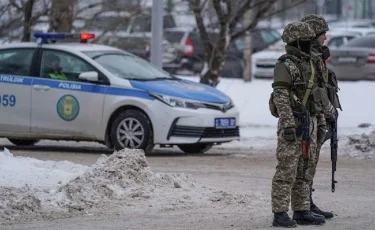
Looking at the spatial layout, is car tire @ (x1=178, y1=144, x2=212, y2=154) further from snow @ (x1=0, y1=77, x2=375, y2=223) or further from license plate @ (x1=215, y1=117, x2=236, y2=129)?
snow @ (x1=0, y1=77, x2=375, y2=223)

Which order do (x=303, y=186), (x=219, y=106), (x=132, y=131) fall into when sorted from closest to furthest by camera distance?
(x=303, y=186) < (x=132, y=131) < (x=219, y=106)

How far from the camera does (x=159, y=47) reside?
15906mm

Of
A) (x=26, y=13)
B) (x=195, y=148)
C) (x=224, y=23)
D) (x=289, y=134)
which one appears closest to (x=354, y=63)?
(x=224, y=23)

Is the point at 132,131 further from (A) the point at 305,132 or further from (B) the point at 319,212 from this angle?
(A) the point at 305,132

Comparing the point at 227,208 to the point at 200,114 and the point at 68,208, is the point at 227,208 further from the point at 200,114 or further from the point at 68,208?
the point at 200,114

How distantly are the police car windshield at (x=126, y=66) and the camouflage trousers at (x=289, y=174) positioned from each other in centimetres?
601

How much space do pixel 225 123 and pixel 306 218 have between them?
220 inches

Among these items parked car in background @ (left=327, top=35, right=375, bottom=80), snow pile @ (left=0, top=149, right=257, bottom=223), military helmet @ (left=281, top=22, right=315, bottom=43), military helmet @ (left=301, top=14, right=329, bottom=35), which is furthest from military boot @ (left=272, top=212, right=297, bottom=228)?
parked car in background @ (left=327, top=35, right=375, bottom=80)

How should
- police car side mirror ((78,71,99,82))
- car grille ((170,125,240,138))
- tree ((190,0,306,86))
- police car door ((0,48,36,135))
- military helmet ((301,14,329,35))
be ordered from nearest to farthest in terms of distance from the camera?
military helmet ((301,14,329,35))
car grille ((170,125,240,138))
police car side mirror ((78,71,99,82))
police car door ((0,48,36,135))
tree ((190,0,306,86))

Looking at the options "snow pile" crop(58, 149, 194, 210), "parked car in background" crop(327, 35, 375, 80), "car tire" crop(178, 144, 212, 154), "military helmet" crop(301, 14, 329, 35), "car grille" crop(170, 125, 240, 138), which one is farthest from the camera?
"parked car in background" crop(327, 35, 375, 80)

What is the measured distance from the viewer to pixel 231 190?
32.6 ft

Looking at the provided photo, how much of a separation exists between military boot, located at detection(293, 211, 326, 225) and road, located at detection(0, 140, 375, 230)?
11 centimetres

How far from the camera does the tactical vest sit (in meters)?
7.70

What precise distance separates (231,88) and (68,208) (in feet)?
44.9
